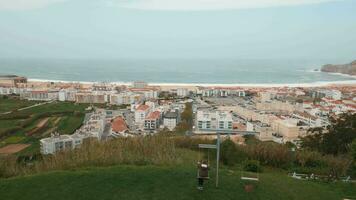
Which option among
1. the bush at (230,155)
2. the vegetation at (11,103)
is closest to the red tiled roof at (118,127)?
the vegetation at (11,103)

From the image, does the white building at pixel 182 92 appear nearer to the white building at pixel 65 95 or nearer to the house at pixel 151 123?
the white building at pixel 65 95

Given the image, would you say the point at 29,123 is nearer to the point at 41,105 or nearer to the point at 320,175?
the point at 41,105

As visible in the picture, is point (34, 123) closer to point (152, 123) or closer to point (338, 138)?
point (152, 123)

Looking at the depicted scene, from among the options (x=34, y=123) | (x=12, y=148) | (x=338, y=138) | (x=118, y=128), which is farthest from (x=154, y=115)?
(x=338, y=138)

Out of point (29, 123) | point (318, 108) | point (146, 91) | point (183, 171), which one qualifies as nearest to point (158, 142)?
point (183, 171)

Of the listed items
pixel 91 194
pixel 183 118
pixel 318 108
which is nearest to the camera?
pixel 91 194

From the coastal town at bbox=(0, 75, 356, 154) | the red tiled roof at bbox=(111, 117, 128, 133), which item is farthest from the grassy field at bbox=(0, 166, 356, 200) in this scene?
the red tiled roof at bbox=(111, 117, 128, 133)

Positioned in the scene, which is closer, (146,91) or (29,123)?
(29,123)
